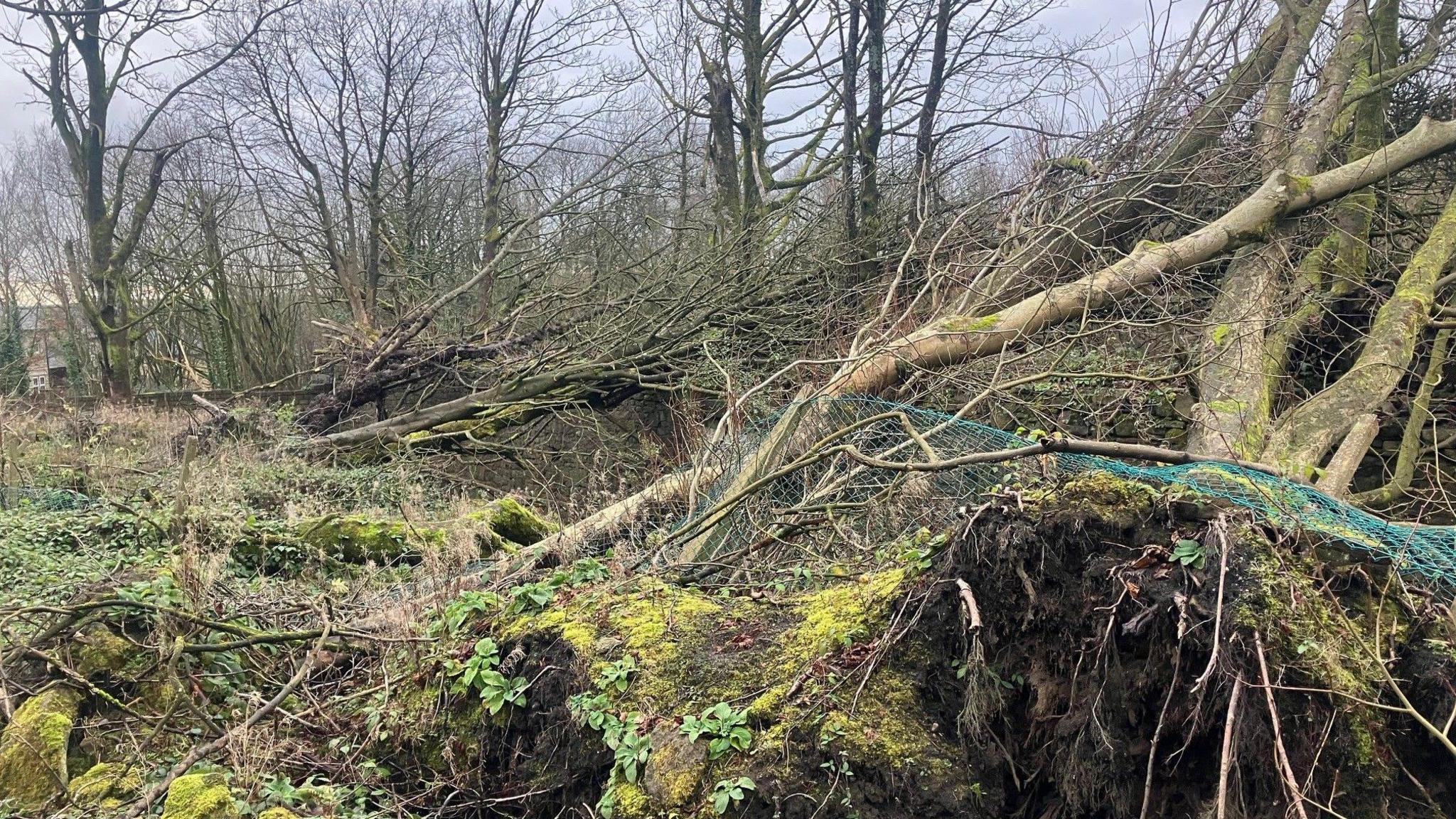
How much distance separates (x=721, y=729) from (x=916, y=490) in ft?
7.06

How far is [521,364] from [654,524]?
5679mm

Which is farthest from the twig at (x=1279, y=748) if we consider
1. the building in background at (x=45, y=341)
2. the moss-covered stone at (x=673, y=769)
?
the building in background at (x=45, y=341)

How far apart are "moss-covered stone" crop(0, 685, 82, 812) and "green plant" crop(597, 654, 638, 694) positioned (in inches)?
85.2

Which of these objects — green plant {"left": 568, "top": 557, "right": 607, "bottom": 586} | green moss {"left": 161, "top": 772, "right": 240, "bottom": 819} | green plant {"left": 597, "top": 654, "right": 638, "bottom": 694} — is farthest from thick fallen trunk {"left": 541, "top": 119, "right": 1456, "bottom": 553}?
green moss {"left": 161, "top": 772, "right": 240, "bottom": 819}

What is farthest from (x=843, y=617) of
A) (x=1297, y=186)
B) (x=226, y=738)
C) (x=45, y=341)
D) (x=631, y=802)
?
(x=45, y=341)

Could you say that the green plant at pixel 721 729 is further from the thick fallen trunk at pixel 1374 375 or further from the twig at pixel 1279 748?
the thick fallen trunk at pixel 1374 375

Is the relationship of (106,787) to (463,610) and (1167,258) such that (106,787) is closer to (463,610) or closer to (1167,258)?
(463,610)

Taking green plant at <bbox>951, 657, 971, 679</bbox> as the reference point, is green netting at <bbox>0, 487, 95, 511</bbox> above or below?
above

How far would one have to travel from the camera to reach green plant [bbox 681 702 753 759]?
8.82 ft

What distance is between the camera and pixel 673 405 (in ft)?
35.8

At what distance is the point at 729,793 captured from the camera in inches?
99.7

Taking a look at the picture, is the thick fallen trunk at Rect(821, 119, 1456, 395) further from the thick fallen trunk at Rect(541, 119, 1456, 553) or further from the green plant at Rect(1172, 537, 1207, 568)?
the green plant at Rect(1172, 537, 1207, 568)

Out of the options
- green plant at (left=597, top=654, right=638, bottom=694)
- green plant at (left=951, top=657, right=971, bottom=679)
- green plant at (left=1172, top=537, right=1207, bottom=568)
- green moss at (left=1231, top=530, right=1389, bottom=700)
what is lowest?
green plant at (left=597, top=654, right=638, bottom=694)

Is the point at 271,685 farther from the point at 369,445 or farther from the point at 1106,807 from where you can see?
the point at 369,445
